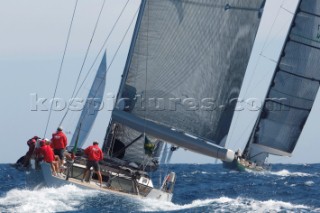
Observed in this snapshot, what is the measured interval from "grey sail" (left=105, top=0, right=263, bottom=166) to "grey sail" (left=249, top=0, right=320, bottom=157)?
21535mm

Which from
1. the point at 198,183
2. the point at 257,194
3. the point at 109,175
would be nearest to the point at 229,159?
the point at 109,175

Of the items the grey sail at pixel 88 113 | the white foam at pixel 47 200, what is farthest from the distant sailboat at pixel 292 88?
the white foam at pixel 47 200

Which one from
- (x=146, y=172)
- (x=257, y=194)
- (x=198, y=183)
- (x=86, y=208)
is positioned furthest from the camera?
(x=198, y=183)

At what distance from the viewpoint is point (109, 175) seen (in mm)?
23875

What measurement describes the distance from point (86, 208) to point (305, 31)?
2624 centimetres

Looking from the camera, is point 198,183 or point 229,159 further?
point 198,183

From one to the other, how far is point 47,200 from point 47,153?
1505 millimetres

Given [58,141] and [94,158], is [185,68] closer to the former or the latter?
[94,158]

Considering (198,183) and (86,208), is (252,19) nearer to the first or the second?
(86,208)

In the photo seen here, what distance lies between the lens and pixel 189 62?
2402 cm

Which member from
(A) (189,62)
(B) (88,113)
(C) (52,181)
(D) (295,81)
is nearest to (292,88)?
(D) (295,81)

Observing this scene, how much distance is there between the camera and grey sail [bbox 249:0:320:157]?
1786 inches

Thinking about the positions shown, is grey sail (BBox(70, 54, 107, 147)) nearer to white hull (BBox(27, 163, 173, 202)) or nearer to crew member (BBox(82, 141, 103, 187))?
crew member (BBox(82, 141, 103, 187))

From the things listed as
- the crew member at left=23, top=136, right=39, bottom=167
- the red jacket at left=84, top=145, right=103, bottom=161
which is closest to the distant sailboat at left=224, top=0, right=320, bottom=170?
the crew member at left=23, top=136, right=39, bottom=167
